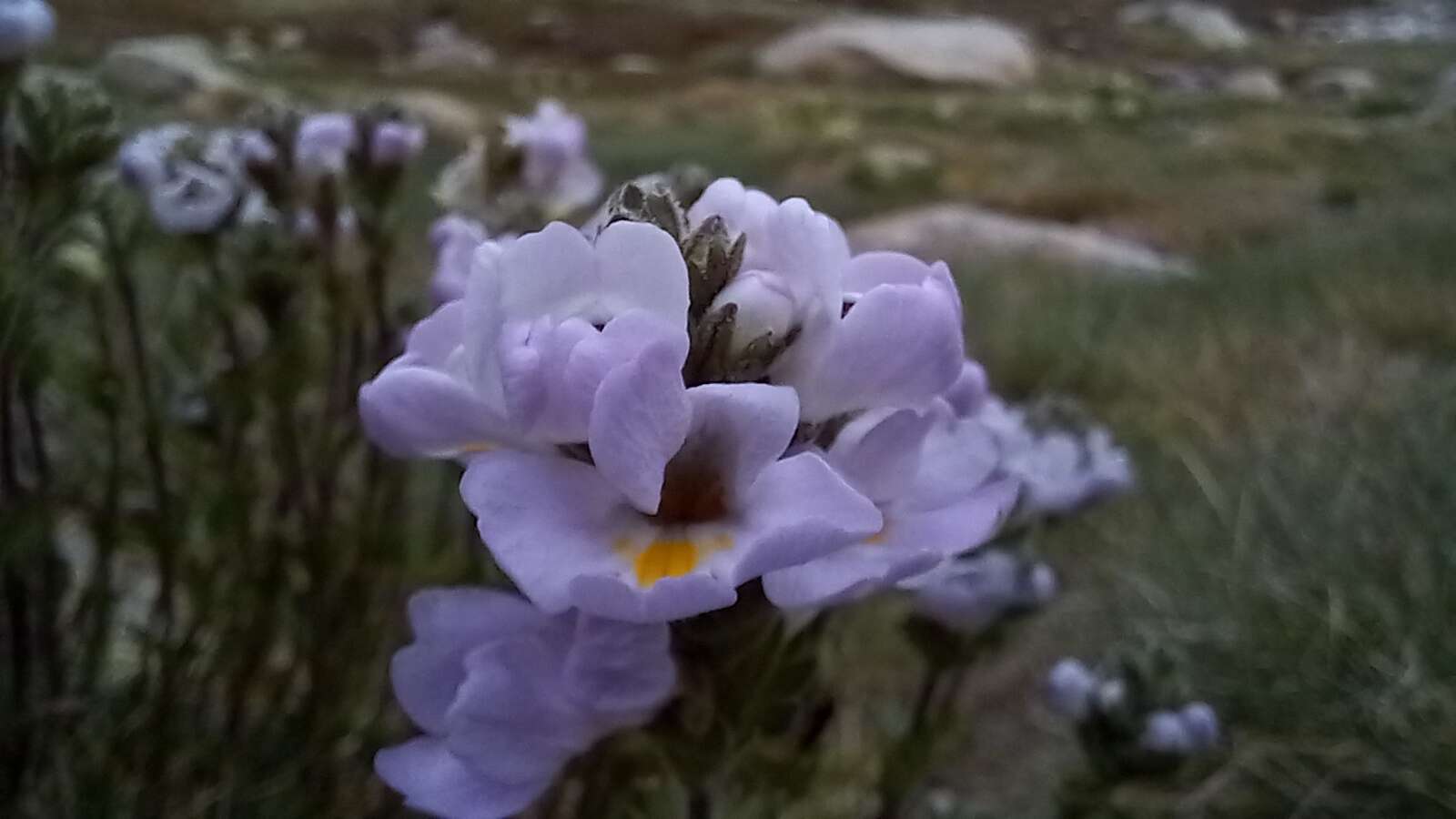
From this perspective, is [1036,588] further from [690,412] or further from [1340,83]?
[1340,83]

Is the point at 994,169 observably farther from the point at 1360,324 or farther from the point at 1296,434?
the point at 1296,434

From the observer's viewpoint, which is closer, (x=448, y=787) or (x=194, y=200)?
(x=448, y=787)

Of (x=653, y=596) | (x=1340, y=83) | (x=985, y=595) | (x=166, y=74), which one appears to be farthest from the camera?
(x=1340, y=83)

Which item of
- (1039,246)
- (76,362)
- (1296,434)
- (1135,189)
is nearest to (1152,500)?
(1296,434)

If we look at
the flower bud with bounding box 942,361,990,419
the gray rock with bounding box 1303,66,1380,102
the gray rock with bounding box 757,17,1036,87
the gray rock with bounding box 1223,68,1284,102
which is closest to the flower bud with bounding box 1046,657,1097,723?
the flower bud with bounding box 942,361,990,419

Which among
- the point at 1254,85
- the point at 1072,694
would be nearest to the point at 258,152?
the point at 1072,694

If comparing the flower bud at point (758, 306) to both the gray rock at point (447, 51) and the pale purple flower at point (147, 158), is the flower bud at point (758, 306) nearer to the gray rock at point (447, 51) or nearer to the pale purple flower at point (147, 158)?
the pale purple flower at point (147, 158)
